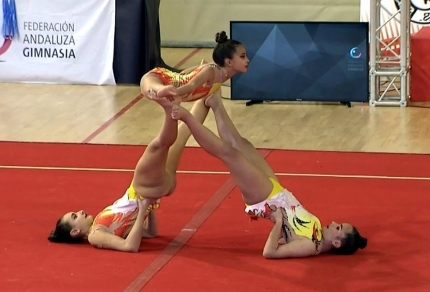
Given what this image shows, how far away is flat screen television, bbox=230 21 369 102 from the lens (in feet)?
30.1

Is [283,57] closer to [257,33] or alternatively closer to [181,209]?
[257,33]

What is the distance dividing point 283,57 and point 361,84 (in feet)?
2.69

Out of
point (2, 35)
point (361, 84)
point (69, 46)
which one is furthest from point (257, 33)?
point (2, 35)

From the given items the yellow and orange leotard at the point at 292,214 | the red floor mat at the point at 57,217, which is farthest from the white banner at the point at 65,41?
the yellow and orange leotard at the point at 292,214

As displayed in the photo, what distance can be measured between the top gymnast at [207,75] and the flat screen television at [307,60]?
13.0 ft

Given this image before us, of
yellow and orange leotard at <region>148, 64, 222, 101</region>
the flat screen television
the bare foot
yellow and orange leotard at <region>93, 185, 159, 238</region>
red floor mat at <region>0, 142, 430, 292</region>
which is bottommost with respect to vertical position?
red floor mat at <region>0, 142, 430, 292</region>

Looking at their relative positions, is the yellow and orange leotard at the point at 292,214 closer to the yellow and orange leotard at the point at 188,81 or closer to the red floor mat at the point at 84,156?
the yellow and orange leotard at the point at 188,81

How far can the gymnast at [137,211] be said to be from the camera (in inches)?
202

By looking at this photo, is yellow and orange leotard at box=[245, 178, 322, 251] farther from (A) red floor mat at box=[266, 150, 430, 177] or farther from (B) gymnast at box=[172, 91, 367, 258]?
(A) red floor mat at box=[266, 150, 430, 177]

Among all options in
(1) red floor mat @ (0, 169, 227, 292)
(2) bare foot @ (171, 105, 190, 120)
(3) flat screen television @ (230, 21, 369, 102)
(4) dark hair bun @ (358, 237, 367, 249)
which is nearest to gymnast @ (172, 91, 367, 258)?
(4) dark hair bun @ (358, 237, 367, 249)

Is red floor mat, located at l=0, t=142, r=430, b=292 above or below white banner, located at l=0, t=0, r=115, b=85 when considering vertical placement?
below

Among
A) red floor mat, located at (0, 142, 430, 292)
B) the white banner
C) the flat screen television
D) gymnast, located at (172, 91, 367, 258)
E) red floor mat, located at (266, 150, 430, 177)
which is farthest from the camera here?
the white banner

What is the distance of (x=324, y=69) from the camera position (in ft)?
30.2

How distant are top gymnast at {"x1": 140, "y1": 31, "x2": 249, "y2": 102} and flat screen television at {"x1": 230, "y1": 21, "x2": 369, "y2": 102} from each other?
3964mm
